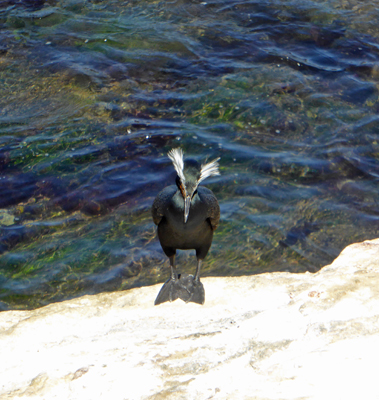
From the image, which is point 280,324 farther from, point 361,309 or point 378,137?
point 378,137

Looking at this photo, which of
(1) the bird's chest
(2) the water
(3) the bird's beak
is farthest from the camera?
(2) the water

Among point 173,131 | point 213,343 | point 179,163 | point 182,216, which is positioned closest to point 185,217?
point 182,216

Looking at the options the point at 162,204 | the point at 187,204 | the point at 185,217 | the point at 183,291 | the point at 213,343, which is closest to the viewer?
the point at 213,343

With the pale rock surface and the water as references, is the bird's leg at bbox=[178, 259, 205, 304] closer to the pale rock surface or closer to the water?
the pale rock surface

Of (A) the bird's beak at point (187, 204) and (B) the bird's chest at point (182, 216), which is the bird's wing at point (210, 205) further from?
(A) the bird's beak at point (187, 204)

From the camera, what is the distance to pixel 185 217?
384 centimetres

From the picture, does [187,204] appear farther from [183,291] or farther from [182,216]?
[183,291]

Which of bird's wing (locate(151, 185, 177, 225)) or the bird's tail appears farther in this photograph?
the bird's tail

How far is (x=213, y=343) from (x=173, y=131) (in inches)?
183

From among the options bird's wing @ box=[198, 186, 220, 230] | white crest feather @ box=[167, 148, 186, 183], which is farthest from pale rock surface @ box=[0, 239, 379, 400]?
white crest feather @ box=[167, 148, 186, 183]

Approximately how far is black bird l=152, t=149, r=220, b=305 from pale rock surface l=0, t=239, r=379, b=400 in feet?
0.54

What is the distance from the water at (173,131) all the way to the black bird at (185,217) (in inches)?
33.2

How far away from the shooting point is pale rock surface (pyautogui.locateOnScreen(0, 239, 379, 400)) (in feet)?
9.37

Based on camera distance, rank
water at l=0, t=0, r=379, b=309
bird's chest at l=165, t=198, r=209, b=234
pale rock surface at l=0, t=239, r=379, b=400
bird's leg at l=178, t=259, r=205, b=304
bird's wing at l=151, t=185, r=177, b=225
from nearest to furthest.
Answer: pale rock surface at l=0, t=239, r=379, b=400
bird's chest at l=165, t=198, r=209, b=234
bird's wing at l=151, t=185, r=177, b=225
bird's leg at l=178, t=259, r=205, b=304
water at l=0, t=0, r=379, b=309
